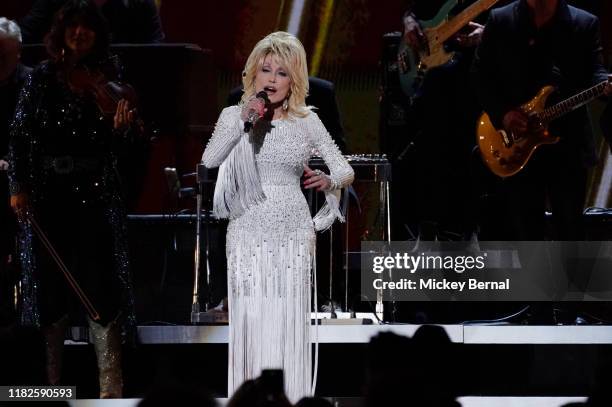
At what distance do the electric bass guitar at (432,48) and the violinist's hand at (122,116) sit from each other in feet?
7.90

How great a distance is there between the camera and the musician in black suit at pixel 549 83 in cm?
581

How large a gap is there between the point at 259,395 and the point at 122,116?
2.62 metres

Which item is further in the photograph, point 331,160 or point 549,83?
point 549,83

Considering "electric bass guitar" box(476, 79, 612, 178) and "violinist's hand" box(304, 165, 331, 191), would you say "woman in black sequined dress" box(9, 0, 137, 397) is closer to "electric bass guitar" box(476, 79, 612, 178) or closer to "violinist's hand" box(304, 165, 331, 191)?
"violinist's hand" box(304, 165, 331, 191)

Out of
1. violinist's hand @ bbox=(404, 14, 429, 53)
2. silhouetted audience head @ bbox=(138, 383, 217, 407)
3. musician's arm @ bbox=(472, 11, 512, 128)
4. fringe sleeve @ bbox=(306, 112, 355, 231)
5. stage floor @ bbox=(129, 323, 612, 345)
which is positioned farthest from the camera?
violinist's hand @ bbox=(404, 14, 429, 53)

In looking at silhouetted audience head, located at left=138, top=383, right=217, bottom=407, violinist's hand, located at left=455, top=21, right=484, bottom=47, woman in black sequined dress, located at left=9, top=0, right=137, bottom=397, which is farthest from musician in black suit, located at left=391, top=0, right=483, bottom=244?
silhouetted audience head, located at left=138, top=383, right=217, bottom=407

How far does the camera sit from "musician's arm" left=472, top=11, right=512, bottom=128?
601cm

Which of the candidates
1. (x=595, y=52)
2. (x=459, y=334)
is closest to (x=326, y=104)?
(x=595, y=52)

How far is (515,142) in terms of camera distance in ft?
19.7

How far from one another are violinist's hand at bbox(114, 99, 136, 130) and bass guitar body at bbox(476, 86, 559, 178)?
2178 mm

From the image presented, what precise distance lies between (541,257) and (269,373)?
3.49 metres

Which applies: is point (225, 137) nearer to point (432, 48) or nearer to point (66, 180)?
point (66, 180)

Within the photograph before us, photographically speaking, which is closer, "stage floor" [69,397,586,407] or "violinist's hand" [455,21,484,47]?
"stage floor" [69,397,586,407]

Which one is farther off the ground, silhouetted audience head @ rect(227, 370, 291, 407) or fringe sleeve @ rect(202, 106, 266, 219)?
fringe sleeve @ rect(202, 106, 266, 219)
